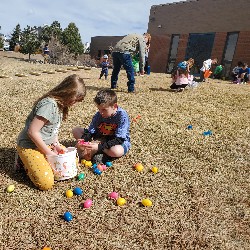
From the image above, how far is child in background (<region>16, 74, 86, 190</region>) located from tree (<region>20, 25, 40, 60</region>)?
26784 millimetres

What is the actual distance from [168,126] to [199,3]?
73.3 feet

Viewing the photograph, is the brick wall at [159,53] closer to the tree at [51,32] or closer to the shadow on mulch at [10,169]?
the tree at [51,32]

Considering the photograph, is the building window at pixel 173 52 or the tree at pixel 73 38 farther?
the tree at pixel 73 38

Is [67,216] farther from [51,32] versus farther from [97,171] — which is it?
[51,32]

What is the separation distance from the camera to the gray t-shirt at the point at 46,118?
10.8 feet

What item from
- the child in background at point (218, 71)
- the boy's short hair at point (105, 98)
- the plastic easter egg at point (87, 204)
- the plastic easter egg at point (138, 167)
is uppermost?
the child in background at point (218, 71)

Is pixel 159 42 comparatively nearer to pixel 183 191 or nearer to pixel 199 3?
pixel 199 3

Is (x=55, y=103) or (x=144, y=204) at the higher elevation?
(x=55, y=103)

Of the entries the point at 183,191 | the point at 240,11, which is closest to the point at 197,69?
the point at 240,11

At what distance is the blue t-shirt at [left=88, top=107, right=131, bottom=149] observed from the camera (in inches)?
159

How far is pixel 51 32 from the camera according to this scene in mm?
35031

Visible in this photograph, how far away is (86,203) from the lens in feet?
10.2

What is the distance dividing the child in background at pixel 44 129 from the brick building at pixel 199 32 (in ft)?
66.4

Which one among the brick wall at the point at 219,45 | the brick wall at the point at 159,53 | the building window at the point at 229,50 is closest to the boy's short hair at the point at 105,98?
the building window at the point at 229,50
